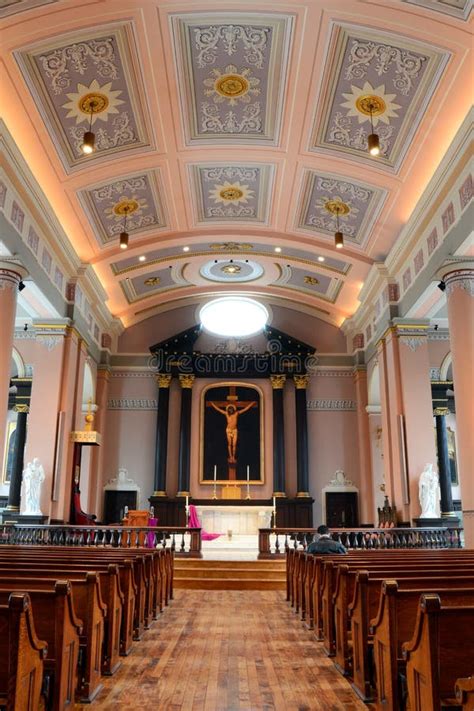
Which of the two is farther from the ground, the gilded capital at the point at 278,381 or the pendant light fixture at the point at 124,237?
the pendant light fixture at the point at 124,237

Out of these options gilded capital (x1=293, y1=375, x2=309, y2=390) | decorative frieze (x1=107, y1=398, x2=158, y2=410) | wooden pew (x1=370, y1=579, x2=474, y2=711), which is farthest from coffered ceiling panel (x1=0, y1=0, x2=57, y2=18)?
gilded capital (x1=293, y1=375, x2=309, y2=390)

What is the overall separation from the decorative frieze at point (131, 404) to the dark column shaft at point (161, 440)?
0.51 meters

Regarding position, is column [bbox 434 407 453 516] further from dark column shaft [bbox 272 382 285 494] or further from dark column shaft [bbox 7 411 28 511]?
dark column shaft [bbox 7 411 28 511]

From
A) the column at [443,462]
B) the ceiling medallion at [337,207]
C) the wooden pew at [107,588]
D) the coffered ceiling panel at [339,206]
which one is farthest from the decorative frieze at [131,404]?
the wooden pew at [107,588]

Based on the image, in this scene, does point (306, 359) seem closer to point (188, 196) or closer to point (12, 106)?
point (188, 196)

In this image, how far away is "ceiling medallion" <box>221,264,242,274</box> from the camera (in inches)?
680

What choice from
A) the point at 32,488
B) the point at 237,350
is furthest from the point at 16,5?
the point at 237,350

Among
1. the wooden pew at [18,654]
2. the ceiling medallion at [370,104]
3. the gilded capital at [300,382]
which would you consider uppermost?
the ceiling medallion at [370,104]

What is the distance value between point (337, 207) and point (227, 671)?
10233 mm

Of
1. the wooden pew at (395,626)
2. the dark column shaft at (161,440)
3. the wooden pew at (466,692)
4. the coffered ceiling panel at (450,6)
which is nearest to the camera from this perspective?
the wooden pew at (466,692)

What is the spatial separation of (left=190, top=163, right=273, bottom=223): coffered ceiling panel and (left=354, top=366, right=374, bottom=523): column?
6.12 m

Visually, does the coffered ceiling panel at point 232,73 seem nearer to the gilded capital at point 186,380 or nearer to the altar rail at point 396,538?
the altar rail at point 396,538

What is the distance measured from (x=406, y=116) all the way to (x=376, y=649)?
8.42 metres

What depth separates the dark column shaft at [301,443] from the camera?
56.6 feet
